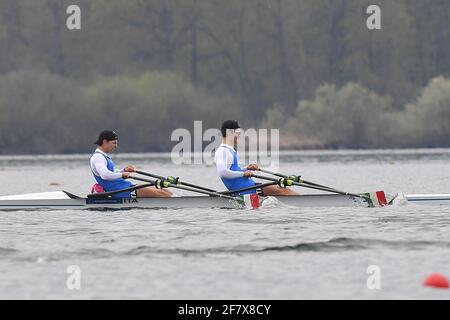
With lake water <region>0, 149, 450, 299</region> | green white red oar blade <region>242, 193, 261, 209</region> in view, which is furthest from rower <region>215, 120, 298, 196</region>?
lake water <region>0, 149, 450, 299</region>

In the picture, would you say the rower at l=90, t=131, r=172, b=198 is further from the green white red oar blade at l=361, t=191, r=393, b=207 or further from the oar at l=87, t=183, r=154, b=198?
the green white red oar blade at l=361, t=191, r=393, b=207

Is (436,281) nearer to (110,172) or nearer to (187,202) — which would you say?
(187,202)

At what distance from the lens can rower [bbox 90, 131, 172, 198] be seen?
23.2 m

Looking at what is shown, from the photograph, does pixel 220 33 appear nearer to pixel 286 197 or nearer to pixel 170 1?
pixel 170 1

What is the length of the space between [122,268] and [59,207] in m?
8.53

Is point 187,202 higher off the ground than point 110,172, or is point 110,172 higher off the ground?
point 110,172

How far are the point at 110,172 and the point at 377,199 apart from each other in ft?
16.2

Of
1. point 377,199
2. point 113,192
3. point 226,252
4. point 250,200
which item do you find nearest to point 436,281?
point 226,252

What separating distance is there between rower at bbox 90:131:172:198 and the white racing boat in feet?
0.92

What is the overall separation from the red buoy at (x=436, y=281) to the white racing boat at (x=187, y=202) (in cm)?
935

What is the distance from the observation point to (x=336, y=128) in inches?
2793

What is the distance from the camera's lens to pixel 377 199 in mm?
23438

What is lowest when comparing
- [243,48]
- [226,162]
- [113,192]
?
[113,192]
